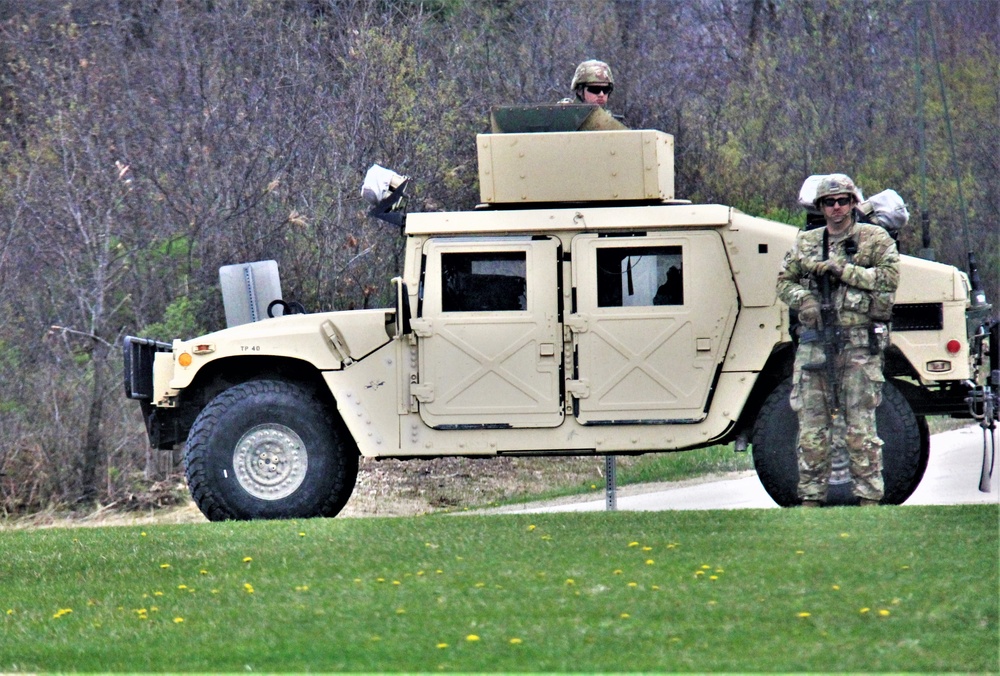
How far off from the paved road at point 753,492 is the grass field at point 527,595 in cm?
232

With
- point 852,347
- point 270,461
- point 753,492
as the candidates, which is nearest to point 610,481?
point 753,492

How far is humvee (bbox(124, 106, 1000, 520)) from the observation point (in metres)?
8.61

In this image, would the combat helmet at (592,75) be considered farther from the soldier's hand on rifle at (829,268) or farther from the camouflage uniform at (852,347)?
the soldier's hand on rifle at (829,268)

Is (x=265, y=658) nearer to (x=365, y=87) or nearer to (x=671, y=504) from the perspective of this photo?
(x=671, y=504)

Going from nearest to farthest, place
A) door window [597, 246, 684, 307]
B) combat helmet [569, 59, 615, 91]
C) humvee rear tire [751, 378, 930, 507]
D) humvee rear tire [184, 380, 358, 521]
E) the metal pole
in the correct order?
humvee rear tire [751, 378, 930, 507]
door window [597, 246, 684, 307]
humvee rear tire [184, 380, 358, 521]
the metal pole
combat helmet [569, 59, 615, 91]

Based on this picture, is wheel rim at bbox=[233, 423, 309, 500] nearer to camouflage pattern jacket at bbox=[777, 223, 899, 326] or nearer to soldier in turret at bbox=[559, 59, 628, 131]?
soldier in turret at bbox=[559, 59, 628, 131]

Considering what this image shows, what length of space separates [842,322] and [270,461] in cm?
348

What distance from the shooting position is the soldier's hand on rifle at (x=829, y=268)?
26.6 ft

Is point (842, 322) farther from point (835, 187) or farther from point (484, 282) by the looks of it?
point (484, 282)

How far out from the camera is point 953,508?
8.24 meters

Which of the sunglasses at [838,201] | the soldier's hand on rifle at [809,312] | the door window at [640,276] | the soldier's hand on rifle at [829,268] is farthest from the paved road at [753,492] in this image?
the sunglasses at [838,201]

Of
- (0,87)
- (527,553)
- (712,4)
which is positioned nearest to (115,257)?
(0,87)

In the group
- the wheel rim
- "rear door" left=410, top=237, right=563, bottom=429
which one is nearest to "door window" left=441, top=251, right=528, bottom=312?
"rear door" left=410, top=237, right=563, bottom=429

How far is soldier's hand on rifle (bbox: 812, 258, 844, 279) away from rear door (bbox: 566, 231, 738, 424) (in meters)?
0.65
